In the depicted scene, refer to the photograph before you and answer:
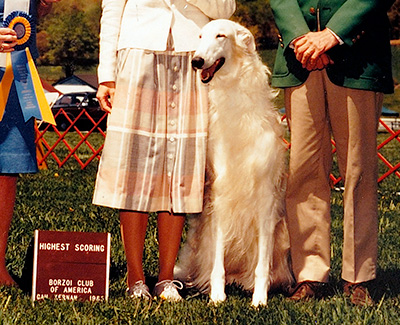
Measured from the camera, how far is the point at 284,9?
9.34 feet

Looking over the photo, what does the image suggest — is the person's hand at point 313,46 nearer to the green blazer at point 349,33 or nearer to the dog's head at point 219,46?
the green blazer at point 349,33

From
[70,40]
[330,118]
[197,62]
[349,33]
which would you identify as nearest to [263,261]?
[330,118]

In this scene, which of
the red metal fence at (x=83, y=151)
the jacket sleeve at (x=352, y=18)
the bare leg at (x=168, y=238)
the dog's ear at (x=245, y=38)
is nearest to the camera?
the jacket sleeve at (x=352, y=18)

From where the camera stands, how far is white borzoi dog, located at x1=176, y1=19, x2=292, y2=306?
2783 millimetres

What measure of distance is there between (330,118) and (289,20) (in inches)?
18.9

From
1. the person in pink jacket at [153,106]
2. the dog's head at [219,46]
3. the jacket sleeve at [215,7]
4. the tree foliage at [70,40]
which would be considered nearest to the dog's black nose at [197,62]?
the dog's head at [219,46]

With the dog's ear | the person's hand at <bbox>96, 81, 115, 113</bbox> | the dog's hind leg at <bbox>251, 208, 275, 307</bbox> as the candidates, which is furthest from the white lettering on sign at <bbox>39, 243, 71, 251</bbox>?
the dog's ear

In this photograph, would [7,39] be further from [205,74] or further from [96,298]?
[96,298]

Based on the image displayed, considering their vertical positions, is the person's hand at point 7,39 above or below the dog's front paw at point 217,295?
above

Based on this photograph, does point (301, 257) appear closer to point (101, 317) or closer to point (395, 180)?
point (101, 317)

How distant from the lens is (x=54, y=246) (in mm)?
2729

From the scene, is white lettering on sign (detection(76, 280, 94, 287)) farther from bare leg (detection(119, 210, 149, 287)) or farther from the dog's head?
the dog's head

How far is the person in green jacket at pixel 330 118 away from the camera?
274 cm

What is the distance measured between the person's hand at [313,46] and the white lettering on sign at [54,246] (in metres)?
1.30
